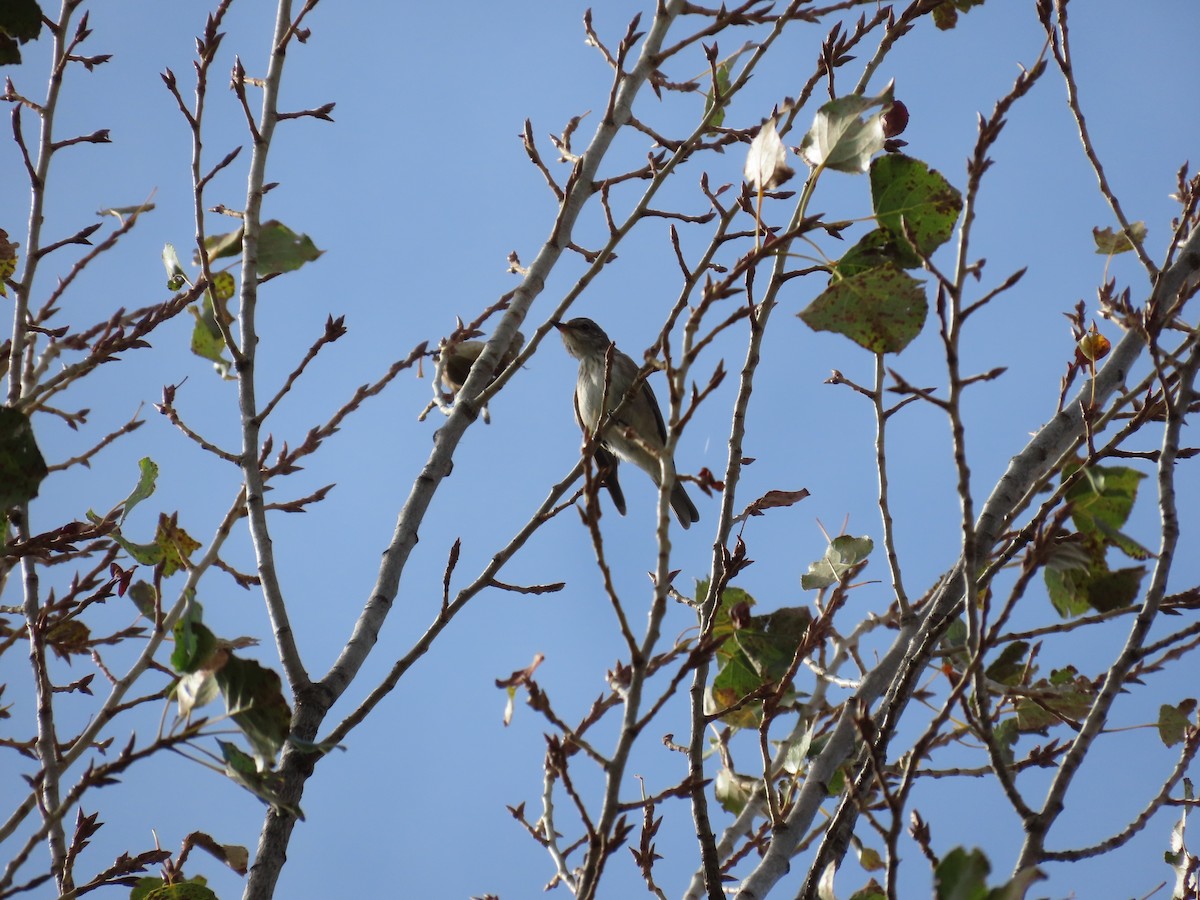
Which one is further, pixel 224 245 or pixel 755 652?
pixel 224 245

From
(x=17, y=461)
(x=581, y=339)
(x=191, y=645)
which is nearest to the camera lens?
(x=191, y=645)

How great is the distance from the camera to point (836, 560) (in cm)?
340

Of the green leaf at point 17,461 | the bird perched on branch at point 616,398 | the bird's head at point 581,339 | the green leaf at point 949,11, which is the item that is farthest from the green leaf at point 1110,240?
the bird's head at point 581,339

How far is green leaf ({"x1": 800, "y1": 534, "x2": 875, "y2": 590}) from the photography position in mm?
3355

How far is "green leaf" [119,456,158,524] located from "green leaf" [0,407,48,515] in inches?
29.7

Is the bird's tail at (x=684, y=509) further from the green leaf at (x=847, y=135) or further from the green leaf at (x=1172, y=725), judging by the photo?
the green leaf at (x=847, y=135)

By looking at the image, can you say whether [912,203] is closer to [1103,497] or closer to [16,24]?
[1103,497]

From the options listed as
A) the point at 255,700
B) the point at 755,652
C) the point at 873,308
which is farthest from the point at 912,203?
the point at 255,700

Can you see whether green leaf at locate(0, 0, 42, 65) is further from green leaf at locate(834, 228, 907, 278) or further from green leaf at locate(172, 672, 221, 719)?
green leaf at locate(834, 228, 907, 278)

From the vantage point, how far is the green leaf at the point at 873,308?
2.34m

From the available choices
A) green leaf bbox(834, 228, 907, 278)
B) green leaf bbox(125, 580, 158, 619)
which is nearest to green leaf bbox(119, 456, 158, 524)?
green leaf bbox(125, 580, 158, 619)

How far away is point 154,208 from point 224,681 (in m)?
2.32

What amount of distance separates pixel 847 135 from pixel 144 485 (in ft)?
6.69

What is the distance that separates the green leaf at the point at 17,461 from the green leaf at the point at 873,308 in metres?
1.58
